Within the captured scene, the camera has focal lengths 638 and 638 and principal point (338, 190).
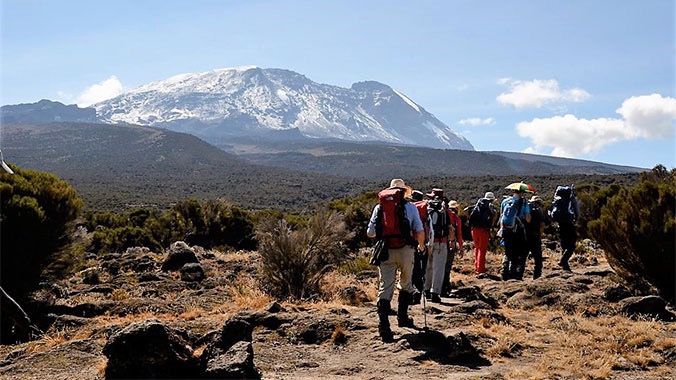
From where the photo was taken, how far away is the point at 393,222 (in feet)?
24.8

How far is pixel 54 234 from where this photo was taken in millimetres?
11164

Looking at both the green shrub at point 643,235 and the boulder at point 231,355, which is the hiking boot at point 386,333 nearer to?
the boulder at point 231,355

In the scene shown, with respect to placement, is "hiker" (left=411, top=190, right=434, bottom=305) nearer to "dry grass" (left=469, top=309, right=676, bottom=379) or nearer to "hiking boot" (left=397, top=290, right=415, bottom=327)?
"hiking boot" (left=397, top=290, right=415, bottom=327)

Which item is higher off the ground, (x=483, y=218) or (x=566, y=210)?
(x=566, y=210)

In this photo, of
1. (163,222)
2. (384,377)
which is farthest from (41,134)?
(384,377)

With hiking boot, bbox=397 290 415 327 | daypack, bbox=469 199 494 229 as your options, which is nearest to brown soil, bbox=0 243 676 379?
hiking boot, bbox=397 290 415 327

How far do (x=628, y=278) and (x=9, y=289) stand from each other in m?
9.97

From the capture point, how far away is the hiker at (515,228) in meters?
11.7

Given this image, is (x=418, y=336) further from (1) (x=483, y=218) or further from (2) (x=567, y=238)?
(2) (x=567, y=238)

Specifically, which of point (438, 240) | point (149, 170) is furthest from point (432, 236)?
point (149, 170)

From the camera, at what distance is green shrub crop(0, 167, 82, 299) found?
10359 mm

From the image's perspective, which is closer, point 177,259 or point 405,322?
point 405,322

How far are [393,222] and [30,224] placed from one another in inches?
258

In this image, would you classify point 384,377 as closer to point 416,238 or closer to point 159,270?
point 416,238
